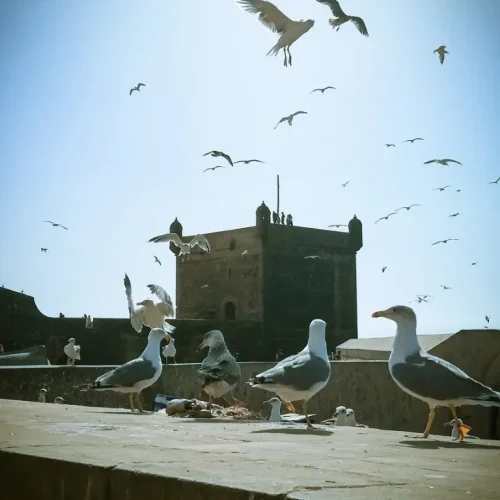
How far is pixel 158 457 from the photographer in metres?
3.17

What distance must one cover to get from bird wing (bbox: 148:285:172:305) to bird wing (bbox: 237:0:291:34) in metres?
4.27

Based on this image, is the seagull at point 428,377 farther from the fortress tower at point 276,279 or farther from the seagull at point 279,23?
the fortress tower at point 276,279

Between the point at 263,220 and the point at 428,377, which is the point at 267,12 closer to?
the point at 428,377

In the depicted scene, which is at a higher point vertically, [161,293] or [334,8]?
[334,8]

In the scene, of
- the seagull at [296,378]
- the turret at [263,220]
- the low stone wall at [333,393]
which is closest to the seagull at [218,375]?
the seagull at [296,378]

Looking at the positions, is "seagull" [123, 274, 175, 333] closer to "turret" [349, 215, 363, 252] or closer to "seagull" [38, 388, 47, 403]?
"seagull" [38, 388, 47, 403]

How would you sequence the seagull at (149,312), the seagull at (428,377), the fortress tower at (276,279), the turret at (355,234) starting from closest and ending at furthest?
1. the seagull at (428,377)
2. the seagull at (149,312)
3. the fortress tower at (276,279)
4. the turret at (355,234)

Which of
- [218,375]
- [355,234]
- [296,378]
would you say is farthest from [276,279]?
[296,378]

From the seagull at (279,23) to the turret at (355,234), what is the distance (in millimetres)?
30224

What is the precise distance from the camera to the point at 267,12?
10.1 metres

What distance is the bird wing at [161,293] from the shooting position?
11371 mm

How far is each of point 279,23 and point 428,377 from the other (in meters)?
6.62

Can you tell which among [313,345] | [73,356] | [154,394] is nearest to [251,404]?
[154,394]

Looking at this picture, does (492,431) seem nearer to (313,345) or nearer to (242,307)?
(313,345)
